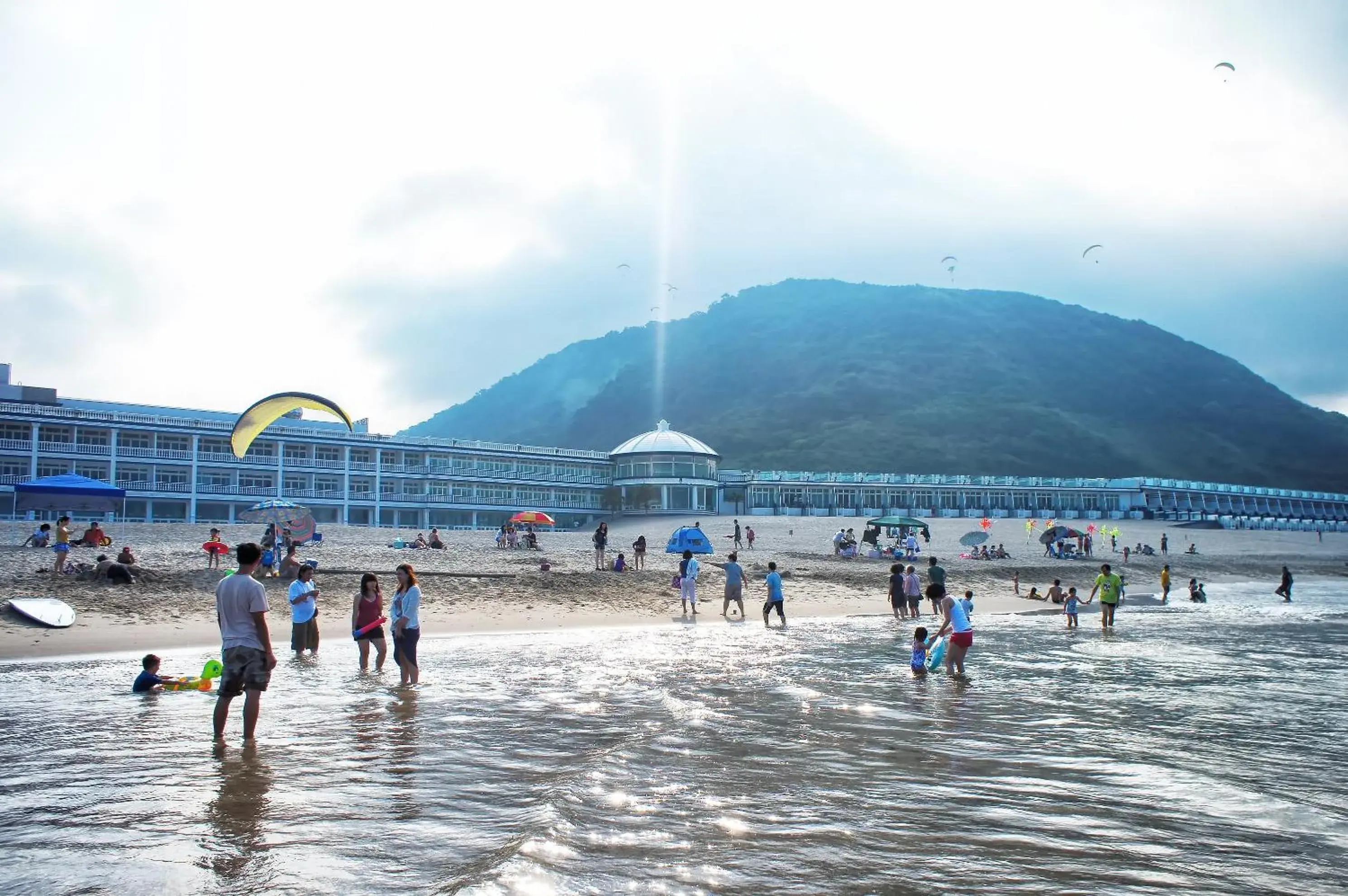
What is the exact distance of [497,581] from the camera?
2741 cm

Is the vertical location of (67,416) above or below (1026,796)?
above

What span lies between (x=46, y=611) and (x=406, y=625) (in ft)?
33.4

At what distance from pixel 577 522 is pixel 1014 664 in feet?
232

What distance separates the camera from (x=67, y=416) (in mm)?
59719

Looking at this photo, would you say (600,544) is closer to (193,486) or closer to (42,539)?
(42,539)

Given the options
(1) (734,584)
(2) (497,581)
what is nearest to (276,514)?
(2) (497,581)

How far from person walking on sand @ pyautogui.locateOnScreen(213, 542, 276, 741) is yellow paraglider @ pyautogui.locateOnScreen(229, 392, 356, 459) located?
22.2 m

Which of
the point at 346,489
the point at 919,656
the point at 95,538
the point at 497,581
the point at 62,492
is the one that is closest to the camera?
the point at 919,656

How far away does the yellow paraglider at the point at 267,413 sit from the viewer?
30.1 m

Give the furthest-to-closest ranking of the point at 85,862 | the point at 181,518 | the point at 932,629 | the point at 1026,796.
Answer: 1. the point at 181,518
2. the point at 932,629
3. the point at 1026,796
4. the point at 85,862

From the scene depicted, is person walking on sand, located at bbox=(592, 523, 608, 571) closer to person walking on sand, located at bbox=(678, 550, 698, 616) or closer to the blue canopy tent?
the blue canopy tent

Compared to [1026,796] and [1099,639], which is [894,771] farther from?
[1099,639]

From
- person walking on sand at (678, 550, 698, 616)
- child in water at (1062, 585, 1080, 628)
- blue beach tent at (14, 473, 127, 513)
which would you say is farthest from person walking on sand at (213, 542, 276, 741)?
blue beach tent at (14, 473, 127, 513)

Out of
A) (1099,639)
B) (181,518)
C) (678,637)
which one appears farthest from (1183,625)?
(181,518)
